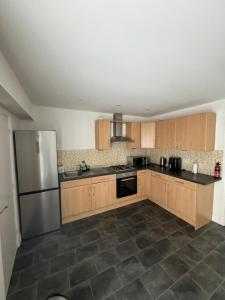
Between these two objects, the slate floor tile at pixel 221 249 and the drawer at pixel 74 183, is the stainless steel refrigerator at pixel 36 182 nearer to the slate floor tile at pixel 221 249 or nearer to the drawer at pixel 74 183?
the drawer at pixel 74 183

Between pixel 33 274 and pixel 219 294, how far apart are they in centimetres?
221

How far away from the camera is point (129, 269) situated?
1.80 m

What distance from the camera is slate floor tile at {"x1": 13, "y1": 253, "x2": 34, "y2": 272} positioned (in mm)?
1861

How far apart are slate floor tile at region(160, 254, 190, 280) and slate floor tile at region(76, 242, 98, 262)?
3.28ft

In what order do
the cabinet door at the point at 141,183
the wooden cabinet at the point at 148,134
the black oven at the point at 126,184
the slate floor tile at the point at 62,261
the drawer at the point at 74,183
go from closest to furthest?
the slate floor tile at the point at 62,261 < the drawer at the point at 74,183 < the black oven at the point at 126,184 < the cabinet door at the point at 141,183 < the wooden cabinet at the point at 148,134

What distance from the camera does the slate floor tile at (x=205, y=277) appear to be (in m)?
1.58

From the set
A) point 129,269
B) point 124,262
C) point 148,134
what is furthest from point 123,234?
point 148,134

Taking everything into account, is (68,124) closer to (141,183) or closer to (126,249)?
(141,183)

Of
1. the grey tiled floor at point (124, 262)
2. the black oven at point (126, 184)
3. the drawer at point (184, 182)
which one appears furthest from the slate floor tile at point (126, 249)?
the drawer at point (184, 182)

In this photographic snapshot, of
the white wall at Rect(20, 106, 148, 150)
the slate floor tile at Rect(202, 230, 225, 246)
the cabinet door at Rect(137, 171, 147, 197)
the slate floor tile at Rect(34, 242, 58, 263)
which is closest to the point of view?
the slate floor tile at Rect(34, 242, 58, 263)

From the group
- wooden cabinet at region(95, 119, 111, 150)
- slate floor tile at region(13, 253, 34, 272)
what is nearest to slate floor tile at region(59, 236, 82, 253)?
slate floor tile at region(13, 253, 34, 272)

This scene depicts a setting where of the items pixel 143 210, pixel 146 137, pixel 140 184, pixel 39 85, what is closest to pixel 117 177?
pixel 140 184

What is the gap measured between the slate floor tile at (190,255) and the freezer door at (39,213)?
2.18 m

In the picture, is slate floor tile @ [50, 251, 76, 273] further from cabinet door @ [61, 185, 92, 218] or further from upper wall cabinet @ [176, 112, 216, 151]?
upper wall cabinet @ [176, 112, 216, 151]
